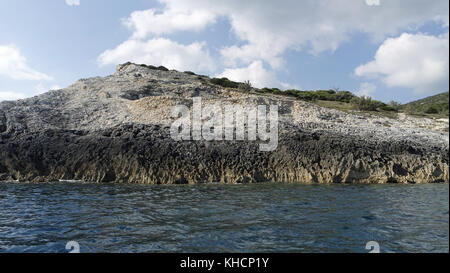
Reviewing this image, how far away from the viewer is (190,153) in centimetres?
2138

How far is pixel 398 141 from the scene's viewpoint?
22.7m

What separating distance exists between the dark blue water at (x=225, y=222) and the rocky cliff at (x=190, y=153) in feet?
19.0

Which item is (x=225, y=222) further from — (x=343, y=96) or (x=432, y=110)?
(x=343, y=96)

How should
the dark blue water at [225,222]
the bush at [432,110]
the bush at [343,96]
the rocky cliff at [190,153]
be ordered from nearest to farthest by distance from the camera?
the dark blue water at [225,222] → the rocky cliff at [190,153] → the bush at [432,110] → the bush at [343,96]

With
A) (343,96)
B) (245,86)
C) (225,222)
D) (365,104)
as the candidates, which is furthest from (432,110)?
(225,222)

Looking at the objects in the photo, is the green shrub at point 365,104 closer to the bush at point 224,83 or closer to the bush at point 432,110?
the bush at point 432,110

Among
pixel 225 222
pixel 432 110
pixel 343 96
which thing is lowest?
pixel 225 222

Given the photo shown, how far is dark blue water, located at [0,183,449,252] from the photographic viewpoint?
719 centimetres

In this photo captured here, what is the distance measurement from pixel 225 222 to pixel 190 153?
12.3 m

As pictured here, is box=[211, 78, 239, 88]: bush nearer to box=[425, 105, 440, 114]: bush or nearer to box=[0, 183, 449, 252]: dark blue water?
box=[425, 105, 440, 114]: bush

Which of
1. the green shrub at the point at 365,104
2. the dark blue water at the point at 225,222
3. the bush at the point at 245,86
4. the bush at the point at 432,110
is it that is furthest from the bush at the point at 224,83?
the dark blue water at the point at 225,222

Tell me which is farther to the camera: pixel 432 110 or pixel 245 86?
pixel 245 86

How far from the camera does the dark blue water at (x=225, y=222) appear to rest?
7.19 meters
